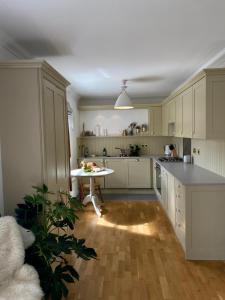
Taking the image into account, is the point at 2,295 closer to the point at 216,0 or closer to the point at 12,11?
the point at 12,11

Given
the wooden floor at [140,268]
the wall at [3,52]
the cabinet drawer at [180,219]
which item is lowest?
the wooden floor at [140,268]

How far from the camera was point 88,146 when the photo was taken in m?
7.05

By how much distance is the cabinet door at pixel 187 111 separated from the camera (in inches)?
153

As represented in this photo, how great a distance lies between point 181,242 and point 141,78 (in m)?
2.86

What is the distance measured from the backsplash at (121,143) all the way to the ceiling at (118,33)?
2813 millimetres

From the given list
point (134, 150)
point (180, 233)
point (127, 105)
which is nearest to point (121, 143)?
point (134, 150)

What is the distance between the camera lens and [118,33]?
267cm

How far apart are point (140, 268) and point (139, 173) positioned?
3542 millimetres

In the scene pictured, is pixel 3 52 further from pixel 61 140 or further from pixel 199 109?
pixel 199 109

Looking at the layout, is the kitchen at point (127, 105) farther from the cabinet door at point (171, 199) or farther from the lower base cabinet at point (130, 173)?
the lower base cabinet at point (130, 173)

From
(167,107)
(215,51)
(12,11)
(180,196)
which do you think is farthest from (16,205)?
(167,107)

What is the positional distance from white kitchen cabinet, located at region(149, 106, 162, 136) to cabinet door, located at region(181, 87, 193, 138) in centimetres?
230

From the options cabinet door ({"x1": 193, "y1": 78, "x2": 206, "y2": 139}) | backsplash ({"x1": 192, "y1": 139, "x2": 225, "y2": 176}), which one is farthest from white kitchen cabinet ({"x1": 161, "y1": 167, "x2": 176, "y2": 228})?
cabinet door ({"x1": 193, "y1": 78, "x2": 206, "y2": 139})

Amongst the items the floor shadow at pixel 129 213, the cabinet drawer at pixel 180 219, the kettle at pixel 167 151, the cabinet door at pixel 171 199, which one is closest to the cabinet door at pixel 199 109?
the cabinet door at pixel 171 199
